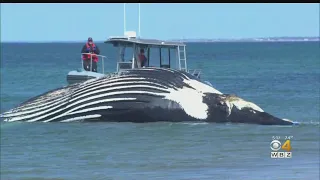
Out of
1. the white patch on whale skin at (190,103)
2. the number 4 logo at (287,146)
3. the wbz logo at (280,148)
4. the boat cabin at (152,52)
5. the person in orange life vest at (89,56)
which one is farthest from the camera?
the person in orange life vest at (89,56)

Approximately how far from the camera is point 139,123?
96.3ft

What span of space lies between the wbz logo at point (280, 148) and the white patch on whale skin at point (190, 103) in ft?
14.4

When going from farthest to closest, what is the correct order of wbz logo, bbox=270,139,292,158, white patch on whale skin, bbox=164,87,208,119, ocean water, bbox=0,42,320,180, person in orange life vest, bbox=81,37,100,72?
person in orange life vest, bbox=81,37,100,72
white patch on whale skin, bbox=164,87,208,119
wbz logo, bbox=270,139,292,158
ocean water, bbox=0,42,320,180

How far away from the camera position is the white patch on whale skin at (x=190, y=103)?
1134 inches

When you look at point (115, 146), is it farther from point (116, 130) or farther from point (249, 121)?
point (249, 121)

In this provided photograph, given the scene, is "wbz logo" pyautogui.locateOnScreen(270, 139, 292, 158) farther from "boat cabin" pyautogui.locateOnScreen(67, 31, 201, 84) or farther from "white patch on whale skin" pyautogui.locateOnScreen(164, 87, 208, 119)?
"boat cabin" pyautogui.locateOnScreen(67, 31, 201, 84)

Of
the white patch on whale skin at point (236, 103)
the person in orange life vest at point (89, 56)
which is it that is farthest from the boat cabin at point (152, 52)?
the white patch on whale skin at point (236, 103)

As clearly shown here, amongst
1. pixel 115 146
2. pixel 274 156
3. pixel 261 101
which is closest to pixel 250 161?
pixel 274 156

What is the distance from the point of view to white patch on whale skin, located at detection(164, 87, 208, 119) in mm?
28812

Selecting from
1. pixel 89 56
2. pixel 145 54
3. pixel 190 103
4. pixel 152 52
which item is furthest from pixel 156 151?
pixel 89 56

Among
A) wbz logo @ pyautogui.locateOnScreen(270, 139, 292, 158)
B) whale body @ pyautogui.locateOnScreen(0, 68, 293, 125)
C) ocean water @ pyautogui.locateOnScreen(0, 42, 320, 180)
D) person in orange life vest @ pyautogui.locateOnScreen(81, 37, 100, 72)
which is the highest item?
person in orange life vest @ pyautogui.locateOnScreen(81, 37, 100, 72)

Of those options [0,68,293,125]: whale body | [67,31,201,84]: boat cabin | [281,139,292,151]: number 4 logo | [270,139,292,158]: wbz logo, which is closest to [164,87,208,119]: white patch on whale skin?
[0,68,293,125]: whale body

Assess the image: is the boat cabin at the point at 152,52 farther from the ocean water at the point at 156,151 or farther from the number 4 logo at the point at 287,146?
the number 4 logo at the point at 287,146

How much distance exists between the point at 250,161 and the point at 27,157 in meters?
5.55
